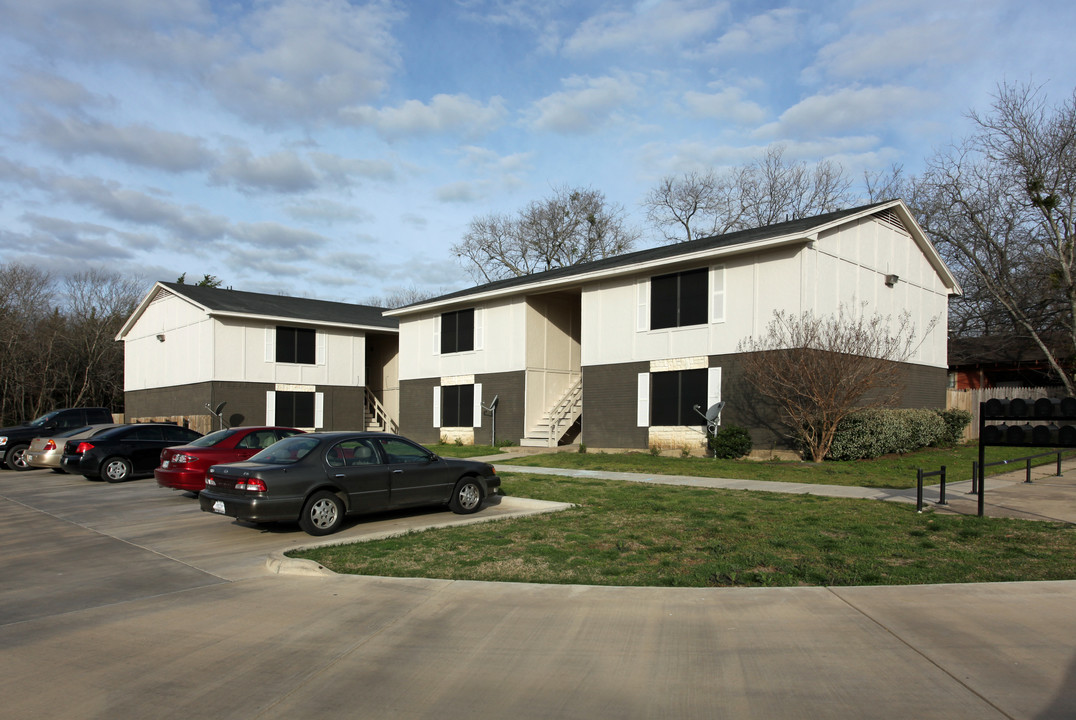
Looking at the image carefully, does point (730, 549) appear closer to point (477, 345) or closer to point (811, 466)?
point (811, 466)

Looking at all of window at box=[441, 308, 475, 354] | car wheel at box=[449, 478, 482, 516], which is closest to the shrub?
window at box=[441, 308, 475, 354]

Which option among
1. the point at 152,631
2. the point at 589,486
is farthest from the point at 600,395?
the point at 152,631

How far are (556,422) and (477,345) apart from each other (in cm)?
498

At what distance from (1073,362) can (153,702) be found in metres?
34.8

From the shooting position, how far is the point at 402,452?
11023 millimetres

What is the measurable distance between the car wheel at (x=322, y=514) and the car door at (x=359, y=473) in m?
0.20

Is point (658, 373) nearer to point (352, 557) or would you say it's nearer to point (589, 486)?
point (589, 486)

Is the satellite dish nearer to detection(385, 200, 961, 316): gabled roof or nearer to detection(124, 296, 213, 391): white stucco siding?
detection(385, 200, 961, 316): gabled roof

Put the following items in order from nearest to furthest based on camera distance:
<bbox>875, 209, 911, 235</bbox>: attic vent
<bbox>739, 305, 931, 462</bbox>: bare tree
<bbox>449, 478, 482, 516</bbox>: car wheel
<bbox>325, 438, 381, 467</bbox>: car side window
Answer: <bbox>325, 438, 381, 467</bbox>: car side window → <bbox>449, 478, 482, 516</bbox>: car wheel → <bbox>739, 305, 931, 462</bbox>: bare tree → <bbox>875, 209, 911, 235</bbox>: attic vent

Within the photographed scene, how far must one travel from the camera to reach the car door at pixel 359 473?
10.1m

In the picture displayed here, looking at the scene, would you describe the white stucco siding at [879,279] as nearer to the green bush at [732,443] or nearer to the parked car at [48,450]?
the green bush at [732,443]

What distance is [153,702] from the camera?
4.62 m

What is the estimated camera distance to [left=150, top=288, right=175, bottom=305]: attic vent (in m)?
35.6

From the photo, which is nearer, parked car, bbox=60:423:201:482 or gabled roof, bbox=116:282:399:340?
parked car, bbox=60:423:201:482
